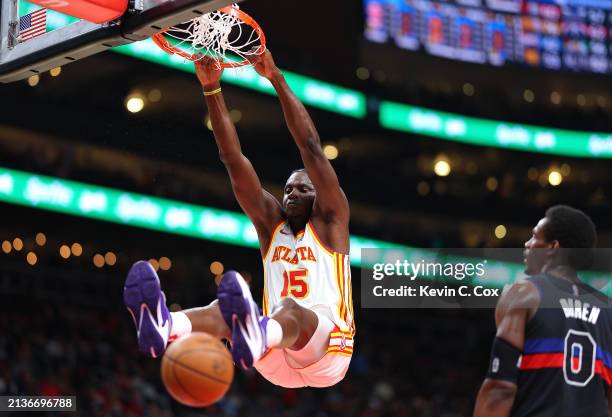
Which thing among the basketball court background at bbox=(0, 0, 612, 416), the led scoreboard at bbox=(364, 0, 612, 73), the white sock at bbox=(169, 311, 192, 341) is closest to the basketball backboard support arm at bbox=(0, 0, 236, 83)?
the white sock at bbox=(169, 311, 192, 341)

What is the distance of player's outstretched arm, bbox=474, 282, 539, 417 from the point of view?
18.5 feet

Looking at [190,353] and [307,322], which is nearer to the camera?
→ [190,353]

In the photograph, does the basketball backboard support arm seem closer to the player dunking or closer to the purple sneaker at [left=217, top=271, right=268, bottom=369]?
the player dunking

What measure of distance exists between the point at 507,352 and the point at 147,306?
2.75 metres

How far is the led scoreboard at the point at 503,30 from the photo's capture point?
33.6 metres

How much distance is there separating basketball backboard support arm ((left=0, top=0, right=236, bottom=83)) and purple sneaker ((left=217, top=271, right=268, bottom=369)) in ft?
6.52

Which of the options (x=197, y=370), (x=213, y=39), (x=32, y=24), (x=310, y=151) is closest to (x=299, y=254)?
(x=310, y=151)

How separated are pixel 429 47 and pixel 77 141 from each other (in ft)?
46.1

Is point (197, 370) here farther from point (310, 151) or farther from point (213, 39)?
point (213, 39)

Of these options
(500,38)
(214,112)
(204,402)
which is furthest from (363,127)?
(204,402)

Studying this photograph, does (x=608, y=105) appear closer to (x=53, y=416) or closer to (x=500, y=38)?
(x=500, y=38)

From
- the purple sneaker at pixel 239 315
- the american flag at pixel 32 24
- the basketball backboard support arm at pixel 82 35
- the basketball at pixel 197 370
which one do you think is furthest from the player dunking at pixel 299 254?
the american flag at pixel 32 24

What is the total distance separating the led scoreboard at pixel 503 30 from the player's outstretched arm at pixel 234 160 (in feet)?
81.2

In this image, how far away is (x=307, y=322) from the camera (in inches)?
319
